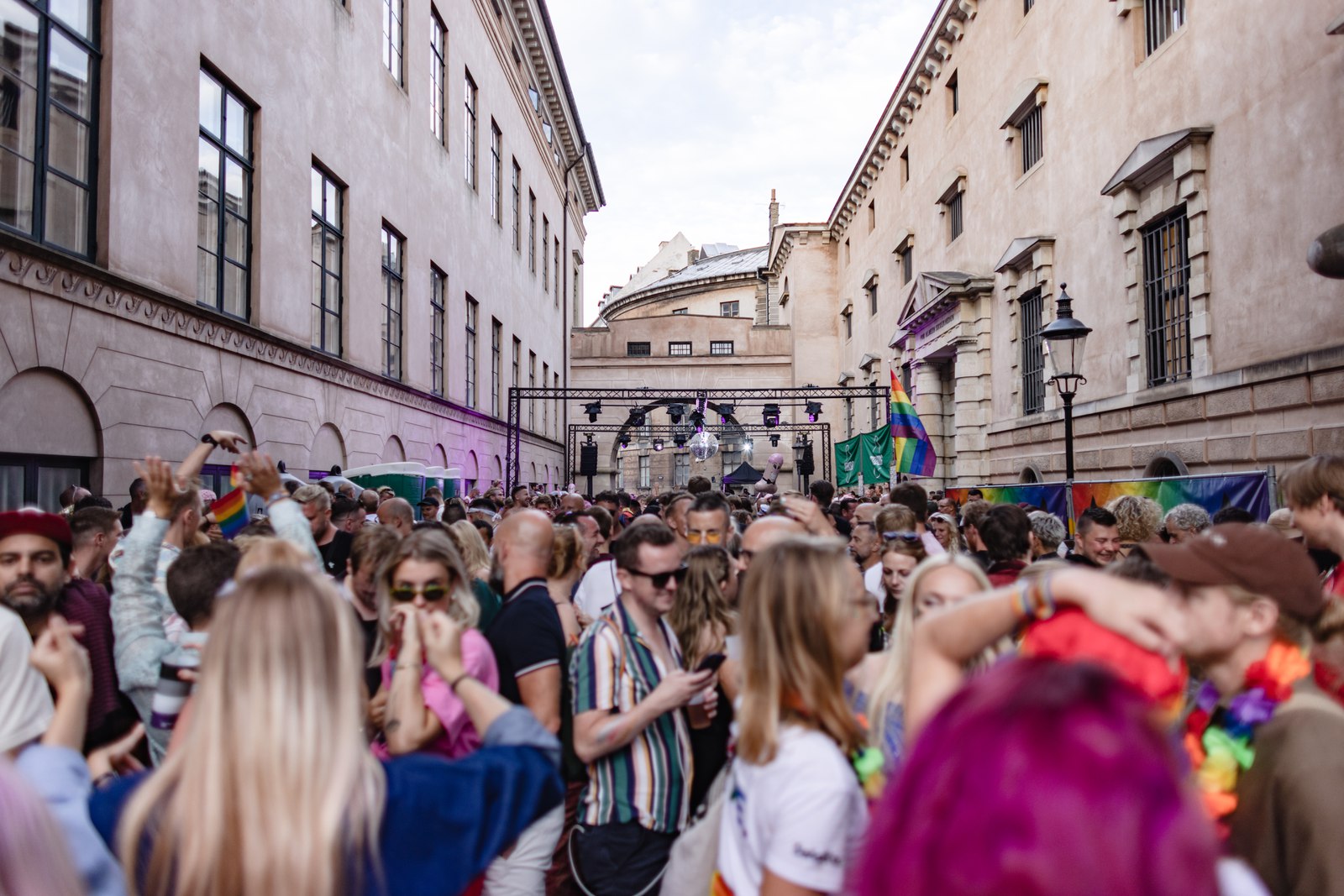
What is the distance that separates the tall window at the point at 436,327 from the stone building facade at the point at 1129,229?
440 inches

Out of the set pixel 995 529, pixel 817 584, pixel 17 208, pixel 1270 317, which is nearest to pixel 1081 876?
pixel 817 584

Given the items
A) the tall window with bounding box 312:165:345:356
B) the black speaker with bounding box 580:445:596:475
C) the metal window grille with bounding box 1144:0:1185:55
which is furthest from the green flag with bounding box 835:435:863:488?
the black speaker with bounding box 580:445:596:475

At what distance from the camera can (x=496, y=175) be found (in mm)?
25938

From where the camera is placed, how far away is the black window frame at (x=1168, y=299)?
37.3 ft

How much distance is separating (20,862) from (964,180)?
2145cm

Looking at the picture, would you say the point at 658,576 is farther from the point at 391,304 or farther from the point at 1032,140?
the point at 1032,140

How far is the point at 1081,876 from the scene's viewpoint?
103 cm

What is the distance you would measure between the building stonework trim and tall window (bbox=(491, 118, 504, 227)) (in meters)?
11.7

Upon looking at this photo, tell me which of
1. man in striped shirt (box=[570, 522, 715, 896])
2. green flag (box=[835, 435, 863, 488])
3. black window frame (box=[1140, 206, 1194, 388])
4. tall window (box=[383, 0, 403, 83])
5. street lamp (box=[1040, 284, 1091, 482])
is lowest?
man in striped shirt (box=[570, 522, 715, 896])

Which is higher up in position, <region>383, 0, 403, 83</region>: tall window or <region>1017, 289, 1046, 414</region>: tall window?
<region>383, 0, 403, 83</region>: tall window

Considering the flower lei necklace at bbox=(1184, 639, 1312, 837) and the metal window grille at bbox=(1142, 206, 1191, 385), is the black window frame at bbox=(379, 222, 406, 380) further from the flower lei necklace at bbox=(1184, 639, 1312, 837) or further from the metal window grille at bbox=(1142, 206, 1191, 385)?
the flower lei necklace at bbox=(1184, 639, 1312, 837)

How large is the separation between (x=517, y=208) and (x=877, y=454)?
638 inches

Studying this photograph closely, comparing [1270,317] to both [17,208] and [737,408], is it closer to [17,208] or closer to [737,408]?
[17,208]

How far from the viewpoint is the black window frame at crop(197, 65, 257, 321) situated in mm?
10125
